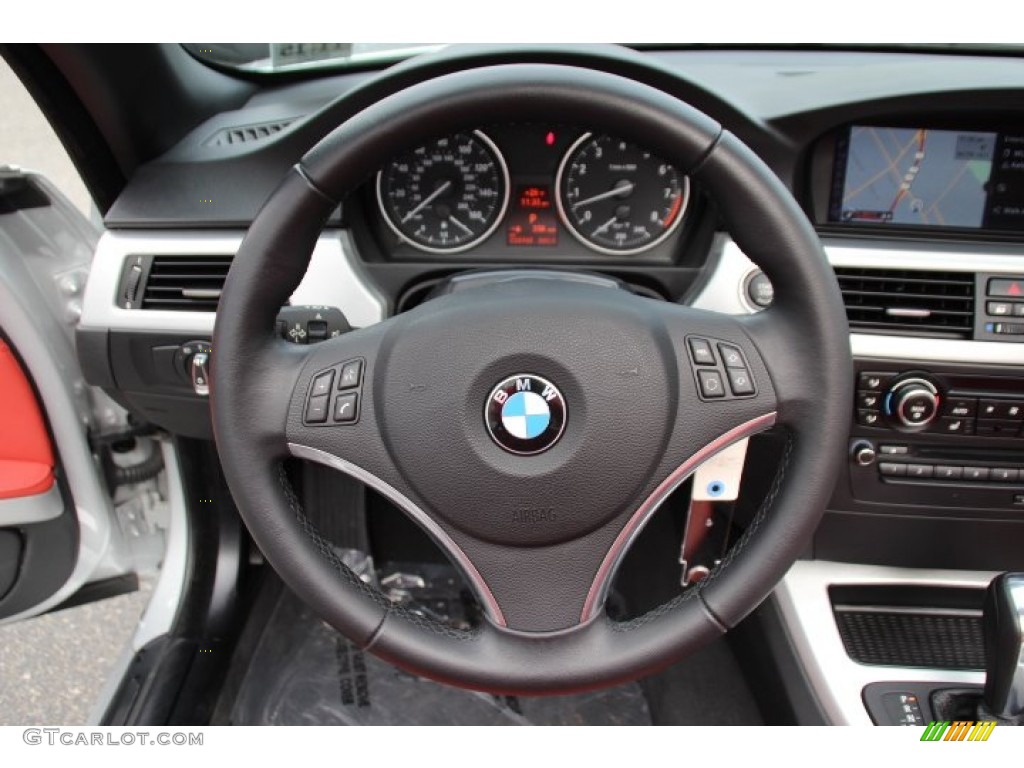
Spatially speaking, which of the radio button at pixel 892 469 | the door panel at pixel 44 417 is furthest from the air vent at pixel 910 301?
the door panel at pixel 44 417

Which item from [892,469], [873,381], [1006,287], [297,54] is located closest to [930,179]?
[1006,287]

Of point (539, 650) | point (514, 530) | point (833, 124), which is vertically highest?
point (833, 124)

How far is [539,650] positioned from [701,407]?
1.10 feet

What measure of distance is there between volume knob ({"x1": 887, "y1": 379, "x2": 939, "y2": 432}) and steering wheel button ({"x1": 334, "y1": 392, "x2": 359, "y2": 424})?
33.3 inches

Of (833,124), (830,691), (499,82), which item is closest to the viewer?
(499,82)

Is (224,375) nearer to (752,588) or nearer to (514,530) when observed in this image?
(514,530)

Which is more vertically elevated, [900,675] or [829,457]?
[829,457]

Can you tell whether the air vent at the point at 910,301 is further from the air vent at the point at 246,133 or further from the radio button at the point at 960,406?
the air vent at the point at 246,133

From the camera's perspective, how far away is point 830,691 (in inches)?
54.6

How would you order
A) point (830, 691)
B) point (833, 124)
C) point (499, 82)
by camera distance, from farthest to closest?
1. point (830, 691)
2. point (833, 124)
3. point (499, 82)

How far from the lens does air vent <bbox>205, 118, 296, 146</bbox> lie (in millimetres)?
1435

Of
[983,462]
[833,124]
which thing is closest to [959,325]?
[983,462]

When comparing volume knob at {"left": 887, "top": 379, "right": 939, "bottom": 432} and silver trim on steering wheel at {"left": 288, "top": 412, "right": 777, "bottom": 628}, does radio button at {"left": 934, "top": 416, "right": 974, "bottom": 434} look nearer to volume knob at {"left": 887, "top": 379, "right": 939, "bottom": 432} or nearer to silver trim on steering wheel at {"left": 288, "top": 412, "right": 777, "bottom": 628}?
volume knob at {"left": 887, "top": 379, "right": 939, "bottom": 432}

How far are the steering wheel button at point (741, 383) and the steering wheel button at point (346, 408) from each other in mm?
434
